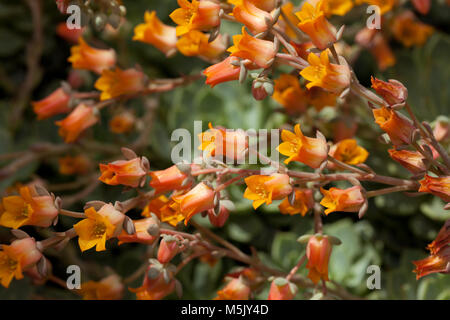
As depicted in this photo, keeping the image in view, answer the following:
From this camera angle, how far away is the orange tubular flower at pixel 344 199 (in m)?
0.85

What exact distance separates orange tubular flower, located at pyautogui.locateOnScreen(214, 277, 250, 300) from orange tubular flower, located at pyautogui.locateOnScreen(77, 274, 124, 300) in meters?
0.24

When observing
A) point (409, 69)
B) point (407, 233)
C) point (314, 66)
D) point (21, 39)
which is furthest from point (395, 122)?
point (21, 39)

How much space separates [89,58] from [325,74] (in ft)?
1.92

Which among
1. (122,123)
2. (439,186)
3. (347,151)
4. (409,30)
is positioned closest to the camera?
(439,186)

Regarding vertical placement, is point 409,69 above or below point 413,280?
above

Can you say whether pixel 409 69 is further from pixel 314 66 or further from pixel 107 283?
pixel 107 283

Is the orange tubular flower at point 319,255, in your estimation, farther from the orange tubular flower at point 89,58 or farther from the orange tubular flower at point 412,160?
the orange tubular flower at point 89,58

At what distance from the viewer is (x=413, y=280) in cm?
122

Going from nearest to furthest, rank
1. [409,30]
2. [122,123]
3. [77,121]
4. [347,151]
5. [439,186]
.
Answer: [439,186]
[347,151]
[77,121]
[122,123]
[409,30]

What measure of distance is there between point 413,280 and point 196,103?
718 millimetres

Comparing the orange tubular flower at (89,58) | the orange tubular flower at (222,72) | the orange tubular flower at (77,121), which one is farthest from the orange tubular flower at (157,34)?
the orange tubular flower at (222,72)

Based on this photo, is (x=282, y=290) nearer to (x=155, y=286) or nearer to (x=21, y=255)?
(x=155, y=286)

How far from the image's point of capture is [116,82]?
1.11 m

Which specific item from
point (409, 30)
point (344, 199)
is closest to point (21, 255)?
point (344, 199)
